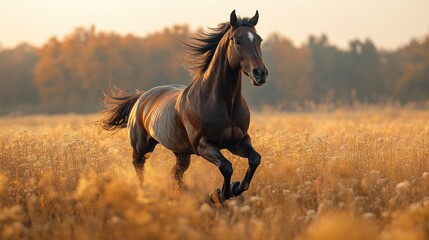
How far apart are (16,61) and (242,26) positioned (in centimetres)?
5638

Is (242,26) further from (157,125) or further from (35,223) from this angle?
(35,223)

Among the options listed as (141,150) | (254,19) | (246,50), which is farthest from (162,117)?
(246,50)

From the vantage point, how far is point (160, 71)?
5422 cm

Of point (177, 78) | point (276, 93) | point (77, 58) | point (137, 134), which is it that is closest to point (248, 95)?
point (276, 93)

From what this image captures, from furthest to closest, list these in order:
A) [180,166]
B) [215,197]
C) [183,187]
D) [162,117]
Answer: [180,166] → [162,117] → [183,187] → [215,197]

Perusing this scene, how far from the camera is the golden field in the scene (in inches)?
186

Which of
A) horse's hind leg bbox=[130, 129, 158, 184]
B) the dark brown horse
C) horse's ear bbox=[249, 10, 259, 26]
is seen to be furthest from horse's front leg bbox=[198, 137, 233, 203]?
horse's hind leg bbox=[130, 129, 158, 184]

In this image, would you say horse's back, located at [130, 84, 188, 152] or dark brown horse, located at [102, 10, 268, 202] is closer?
dark brown horse, located at [102, 10, 268, 202]

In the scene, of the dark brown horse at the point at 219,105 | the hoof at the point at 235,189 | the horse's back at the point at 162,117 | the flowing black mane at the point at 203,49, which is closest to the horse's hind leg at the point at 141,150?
the horse's back at the point at 162,117

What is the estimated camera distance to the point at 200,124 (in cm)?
683

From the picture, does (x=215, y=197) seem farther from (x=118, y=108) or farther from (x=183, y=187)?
(x=118, y=108)

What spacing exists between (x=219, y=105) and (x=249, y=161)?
745 mm

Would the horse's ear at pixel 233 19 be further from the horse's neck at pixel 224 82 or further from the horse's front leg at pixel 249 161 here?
the horse's front leg at pixel 249 161

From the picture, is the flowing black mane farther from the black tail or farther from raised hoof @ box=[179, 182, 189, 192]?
the black tail
